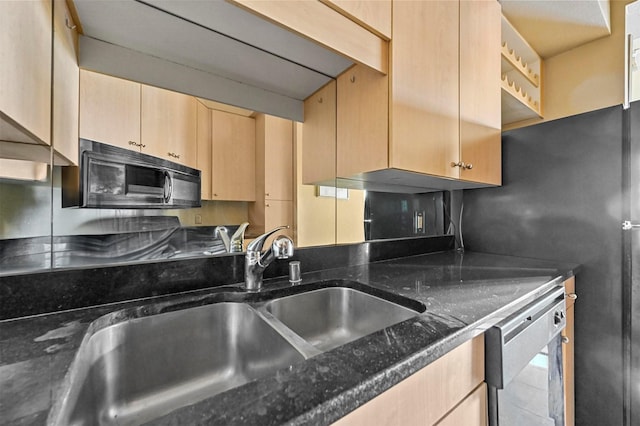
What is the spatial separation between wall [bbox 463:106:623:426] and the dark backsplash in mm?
1206

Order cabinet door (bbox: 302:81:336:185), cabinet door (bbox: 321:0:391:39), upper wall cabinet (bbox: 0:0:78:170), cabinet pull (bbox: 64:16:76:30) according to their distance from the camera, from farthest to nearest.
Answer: cabinet door (bbox: 302:81:336:185)
cabinet door (bbox: 321:0:391:39)
cabinet pull (bbox: 64:16:76:30)
upper wall cabinet (bbox: 0:0:78:170)

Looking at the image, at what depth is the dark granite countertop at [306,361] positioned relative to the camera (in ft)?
1.08

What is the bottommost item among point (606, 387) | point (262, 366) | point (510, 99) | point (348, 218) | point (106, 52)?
point (606, 387)

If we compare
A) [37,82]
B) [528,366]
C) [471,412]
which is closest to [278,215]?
[37,82]

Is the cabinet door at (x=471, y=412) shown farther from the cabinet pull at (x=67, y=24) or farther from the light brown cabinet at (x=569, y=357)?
the cabinet pull at (x=67, y=24)

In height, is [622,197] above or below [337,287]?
above

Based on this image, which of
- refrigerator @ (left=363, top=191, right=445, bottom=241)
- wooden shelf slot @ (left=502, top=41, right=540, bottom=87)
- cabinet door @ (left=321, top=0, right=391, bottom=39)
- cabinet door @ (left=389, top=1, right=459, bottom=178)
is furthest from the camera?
wooden shelf slot @ (left=502, top=41, right=540, bottom=87)

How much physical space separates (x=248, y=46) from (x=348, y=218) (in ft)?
2.69

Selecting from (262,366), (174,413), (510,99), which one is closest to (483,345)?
(262,366)

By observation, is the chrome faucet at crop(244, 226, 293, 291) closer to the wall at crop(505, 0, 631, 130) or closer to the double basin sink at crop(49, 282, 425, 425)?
the double basin sink at crop(49, 282, 425, 425)

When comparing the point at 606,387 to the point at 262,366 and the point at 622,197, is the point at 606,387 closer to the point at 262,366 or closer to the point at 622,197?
the point at 622,197

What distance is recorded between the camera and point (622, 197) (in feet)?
3.66

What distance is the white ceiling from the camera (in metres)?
1.45

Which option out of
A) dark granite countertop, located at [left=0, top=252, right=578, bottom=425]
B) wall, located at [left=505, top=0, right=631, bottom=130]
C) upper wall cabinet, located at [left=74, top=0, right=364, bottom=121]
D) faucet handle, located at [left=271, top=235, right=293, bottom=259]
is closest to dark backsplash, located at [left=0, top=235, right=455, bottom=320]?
dark granite countertop, located at [left=0, top=252, right=578, bottom=425]
